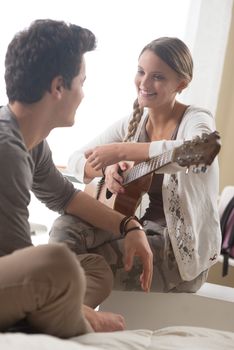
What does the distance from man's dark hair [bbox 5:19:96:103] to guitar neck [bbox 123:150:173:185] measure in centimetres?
39

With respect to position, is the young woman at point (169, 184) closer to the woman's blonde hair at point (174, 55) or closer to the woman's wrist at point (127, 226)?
the woman's blonde hair at point (174, 55)

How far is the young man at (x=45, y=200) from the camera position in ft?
3.05

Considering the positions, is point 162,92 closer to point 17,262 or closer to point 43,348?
point 17,262

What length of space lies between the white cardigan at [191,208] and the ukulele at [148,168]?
7 cm

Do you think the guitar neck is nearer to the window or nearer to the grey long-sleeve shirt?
the grey long-sleeve shirt

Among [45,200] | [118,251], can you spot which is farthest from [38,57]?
[118,251]

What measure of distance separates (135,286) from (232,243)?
1.16 m

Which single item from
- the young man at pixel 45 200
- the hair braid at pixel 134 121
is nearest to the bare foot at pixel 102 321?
the young man at pixel 45 200

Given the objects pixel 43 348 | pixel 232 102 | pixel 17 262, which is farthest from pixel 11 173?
pixel 232 102

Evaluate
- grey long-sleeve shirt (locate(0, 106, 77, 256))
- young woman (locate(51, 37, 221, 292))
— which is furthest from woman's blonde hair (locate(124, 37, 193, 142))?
grey long-sleeve shirt (locate(0, 106, 77, 256))

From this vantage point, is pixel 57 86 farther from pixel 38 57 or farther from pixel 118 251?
pixel 118 251

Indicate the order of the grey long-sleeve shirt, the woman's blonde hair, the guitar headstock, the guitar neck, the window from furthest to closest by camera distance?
the window < the woman's blonde hair < the guitar neck < the guitar headstock < the grey long-sleeve shirt

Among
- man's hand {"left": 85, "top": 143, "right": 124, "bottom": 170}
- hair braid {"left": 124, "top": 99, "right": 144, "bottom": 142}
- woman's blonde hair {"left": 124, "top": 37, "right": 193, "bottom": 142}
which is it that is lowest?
man's hand {"left": 85, "top": 143, "right": 124, "bottom": 170}

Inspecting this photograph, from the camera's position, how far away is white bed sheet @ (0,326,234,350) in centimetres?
84
